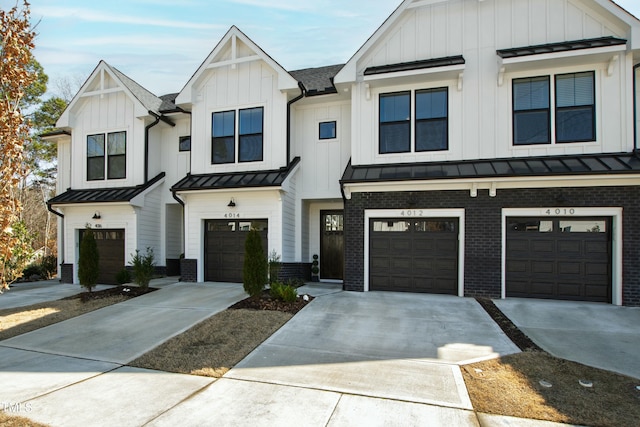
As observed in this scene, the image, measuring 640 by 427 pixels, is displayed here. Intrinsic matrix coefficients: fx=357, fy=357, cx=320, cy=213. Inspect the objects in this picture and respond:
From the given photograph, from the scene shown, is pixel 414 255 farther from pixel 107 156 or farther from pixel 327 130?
pixel 107 156

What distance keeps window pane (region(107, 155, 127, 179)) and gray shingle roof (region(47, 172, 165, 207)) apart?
563 millimetres

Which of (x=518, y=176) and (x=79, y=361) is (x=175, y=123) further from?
(x=518, y=176)

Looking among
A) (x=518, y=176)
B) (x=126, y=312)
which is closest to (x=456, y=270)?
(x=518, y=176)

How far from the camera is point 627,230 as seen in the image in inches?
345

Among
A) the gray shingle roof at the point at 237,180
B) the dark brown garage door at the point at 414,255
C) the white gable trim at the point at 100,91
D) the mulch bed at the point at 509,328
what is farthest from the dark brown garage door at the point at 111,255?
the mulch bed at the point at 509,328

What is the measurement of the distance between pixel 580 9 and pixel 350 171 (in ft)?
24.6

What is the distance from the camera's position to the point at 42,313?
8.74m

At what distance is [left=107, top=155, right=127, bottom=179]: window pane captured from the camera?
13828 mm

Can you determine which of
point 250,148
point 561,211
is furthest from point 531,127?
point 250,148

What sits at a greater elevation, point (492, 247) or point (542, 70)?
point (542, 70)

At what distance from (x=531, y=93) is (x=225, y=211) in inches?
390

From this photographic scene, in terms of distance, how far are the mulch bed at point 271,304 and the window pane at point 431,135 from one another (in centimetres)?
554

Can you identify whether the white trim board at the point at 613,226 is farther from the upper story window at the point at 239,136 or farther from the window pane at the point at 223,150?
the window pane at the point at 223,150

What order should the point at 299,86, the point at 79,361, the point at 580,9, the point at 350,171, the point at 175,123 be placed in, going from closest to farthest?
the point at 79,361, the point at 580,9, the point at 350,171, the point at 299,86, the point at 175,123
